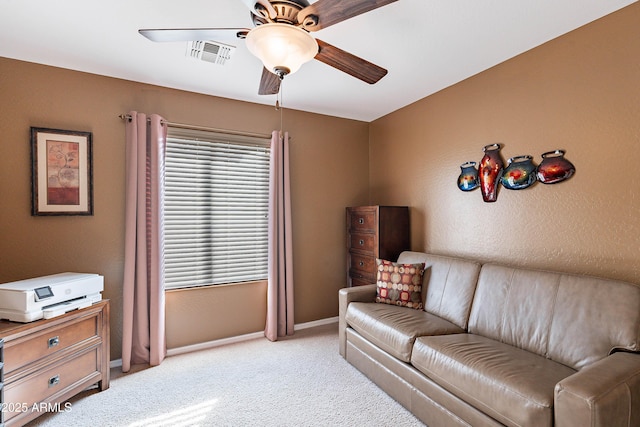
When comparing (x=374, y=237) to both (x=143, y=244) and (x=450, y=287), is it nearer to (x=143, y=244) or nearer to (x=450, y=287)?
(x=450, y=287)

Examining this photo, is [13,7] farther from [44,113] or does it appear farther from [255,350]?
[255,350]

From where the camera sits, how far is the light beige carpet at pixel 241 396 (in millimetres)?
2023

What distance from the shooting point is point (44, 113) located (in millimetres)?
2533

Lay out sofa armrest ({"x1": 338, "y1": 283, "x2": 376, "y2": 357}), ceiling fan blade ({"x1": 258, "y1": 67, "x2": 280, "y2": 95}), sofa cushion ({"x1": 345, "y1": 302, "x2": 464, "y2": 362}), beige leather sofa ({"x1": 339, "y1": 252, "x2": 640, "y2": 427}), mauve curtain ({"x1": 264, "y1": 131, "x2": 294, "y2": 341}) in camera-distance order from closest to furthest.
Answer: beige leather sofa ({"x1": 339, "y1": 252, "x2": 640, "y2": 427}), ceiling fan blade ({"x1": 258, "y1": 67, "x2": 280, "y2": 95}), sofa cushion ({"x1": 345, "y1": 302, "x2": 464, "y2": 362}), sofa armrest ({"x1": 338, "y1": 283, "x2": 376, "y2": 357}), mauve curtain ({"x1": 264, "y1": 131, "x2": 294, "y2": 341})

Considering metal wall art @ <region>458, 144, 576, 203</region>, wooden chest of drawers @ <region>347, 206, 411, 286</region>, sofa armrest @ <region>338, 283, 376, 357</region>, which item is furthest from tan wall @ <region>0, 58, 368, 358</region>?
metal wall art @ <region>458, 144, 576, 203</region>

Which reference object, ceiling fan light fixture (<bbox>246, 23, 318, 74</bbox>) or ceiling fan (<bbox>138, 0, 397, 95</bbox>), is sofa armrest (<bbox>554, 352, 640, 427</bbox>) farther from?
ceiling fan light fixture (<bbox>246, 23, 318, 74</bbox>)

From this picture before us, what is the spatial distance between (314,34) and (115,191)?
2188 millimetres

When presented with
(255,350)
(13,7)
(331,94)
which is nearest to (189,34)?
(13,7)

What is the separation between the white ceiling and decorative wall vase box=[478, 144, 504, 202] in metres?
0.73

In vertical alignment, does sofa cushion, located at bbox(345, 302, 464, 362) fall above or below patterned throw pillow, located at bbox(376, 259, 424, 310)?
below

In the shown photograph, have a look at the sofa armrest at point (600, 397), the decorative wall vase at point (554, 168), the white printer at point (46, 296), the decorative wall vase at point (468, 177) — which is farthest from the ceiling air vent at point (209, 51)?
the sofa armrest at point (600, 397)

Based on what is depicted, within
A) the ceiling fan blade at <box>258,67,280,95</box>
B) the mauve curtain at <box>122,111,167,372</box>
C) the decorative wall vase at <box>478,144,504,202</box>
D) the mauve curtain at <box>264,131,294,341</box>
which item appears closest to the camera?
the ceiling fan blade at <box>258,67,280,95</box>

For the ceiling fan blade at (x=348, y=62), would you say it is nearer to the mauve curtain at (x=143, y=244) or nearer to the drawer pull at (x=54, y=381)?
the mauve curtain at (x=143, y=244)

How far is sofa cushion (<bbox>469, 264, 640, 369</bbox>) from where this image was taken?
1.64 m
